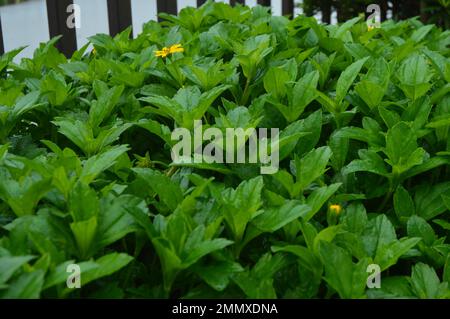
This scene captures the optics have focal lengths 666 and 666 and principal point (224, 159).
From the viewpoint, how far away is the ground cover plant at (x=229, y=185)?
1.02 m

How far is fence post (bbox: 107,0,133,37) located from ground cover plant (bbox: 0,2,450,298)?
1407 millimetres

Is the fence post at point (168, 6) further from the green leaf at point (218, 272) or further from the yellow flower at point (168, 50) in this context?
the green leaf at point (218, 272)

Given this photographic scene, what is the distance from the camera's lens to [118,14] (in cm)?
339

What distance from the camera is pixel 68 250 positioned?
1.02 m

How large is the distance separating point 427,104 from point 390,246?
1.53 ft

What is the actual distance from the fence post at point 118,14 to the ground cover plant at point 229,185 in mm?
1407

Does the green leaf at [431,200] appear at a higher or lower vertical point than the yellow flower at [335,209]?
lower

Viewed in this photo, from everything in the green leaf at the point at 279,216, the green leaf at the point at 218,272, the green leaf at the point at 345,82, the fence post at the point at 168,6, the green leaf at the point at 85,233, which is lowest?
the green leaf at the point at 218,272

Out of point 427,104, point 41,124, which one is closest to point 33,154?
point 41,124

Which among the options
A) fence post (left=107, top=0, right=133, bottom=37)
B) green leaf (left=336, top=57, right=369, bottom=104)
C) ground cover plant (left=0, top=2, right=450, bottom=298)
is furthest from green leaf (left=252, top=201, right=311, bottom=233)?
fence post (left=107, top=0, right=133, bottom=37)

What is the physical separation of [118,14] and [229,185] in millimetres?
2298

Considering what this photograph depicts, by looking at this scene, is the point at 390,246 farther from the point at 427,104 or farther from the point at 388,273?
the point at 427,104

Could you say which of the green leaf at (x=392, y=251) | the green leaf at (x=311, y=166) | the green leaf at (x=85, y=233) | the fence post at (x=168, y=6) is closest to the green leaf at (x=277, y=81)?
the green leaf at (x=311, y=166)

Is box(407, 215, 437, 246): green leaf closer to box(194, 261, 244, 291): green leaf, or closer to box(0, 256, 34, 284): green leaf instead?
box(194, 261, 244, 291): green leaf
